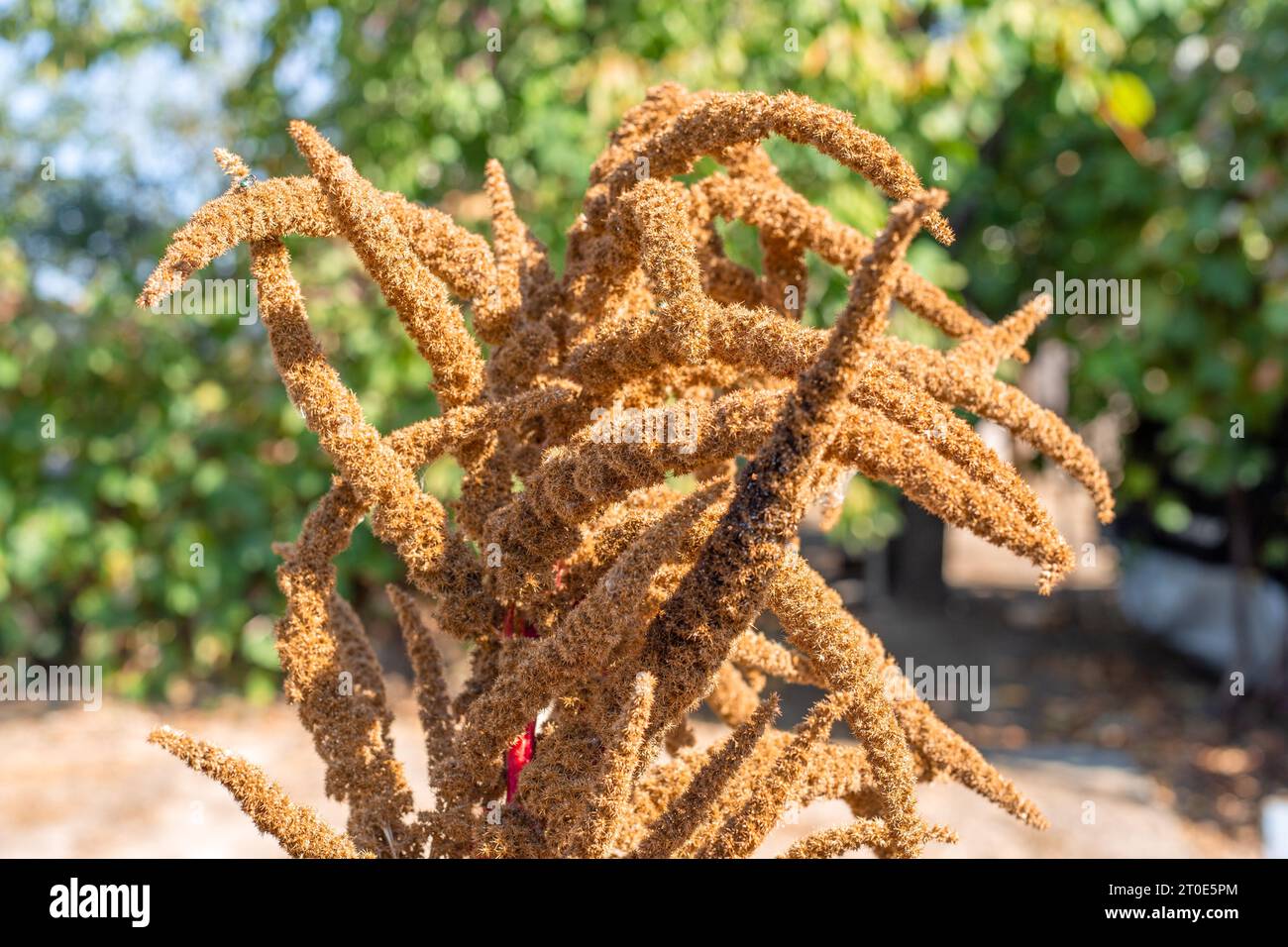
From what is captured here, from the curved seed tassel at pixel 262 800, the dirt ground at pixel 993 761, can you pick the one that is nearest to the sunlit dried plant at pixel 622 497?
the curved seed tassel at pixel 262 800

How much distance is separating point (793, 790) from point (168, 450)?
416 cm

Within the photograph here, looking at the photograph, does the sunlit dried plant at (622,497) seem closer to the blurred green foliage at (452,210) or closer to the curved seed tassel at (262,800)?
the curved seed tassel at (262,800)

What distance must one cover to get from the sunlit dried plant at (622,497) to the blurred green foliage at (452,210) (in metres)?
2.13

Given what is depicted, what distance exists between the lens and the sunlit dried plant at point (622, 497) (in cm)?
74

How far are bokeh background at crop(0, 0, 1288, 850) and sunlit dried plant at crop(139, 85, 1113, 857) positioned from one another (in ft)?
6.40

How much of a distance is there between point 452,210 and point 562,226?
960 millimetres

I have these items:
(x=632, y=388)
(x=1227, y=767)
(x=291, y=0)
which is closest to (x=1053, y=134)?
(x=1227, y=767)

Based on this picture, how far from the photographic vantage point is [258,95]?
3945 mm
